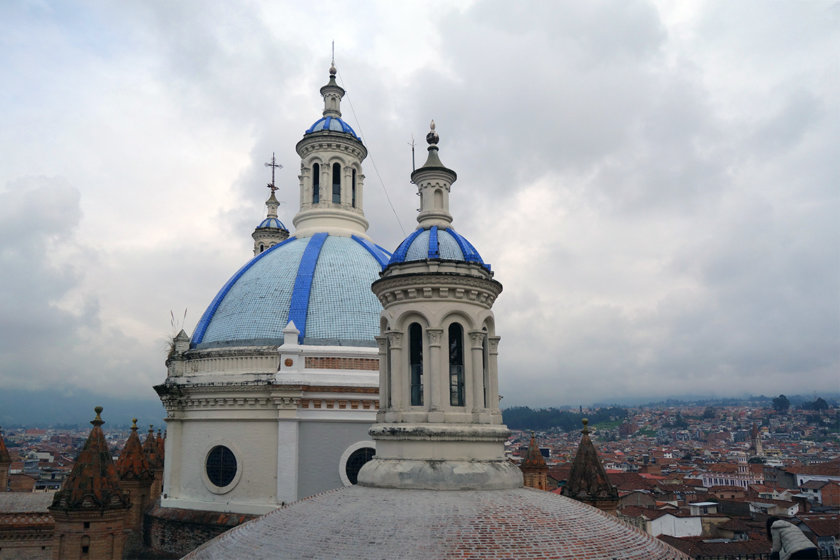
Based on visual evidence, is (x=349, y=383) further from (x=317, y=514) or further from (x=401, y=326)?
(x=317, y=514)

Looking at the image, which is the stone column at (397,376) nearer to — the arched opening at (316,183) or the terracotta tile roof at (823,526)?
the arched opening at (316,183)

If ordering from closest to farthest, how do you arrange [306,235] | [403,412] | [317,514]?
[317,514]
[403,412]
[306,235]

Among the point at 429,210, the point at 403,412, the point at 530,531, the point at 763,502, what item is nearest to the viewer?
the point at 530,531

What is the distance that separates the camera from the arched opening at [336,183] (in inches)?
1161

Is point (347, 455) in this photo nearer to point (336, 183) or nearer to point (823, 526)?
point (336, 183)

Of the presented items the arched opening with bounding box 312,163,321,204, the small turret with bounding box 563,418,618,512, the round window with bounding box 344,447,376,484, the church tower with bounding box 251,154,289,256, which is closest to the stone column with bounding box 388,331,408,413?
the small turret with bounding box 563,418,618,512

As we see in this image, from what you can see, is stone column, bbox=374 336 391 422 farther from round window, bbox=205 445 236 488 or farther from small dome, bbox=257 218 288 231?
small dome, bbox=257 218 288 231

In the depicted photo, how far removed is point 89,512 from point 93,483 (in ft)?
2.65

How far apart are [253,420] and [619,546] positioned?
14.6 meters

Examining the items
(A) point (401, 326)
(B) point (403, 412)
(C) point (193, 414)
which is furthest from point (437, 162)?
(C) point (193, 414)

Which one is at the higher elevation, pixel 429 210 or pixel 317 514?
pixel 429 210

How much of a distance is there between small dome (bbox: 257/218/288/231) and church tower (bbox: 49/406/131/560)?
2265 cm

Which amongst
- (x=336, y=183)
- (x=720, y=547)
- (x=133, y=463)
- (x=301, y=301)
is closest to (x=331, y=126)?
(x=336, y=183)

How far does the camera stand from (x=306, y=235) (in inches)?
1122
